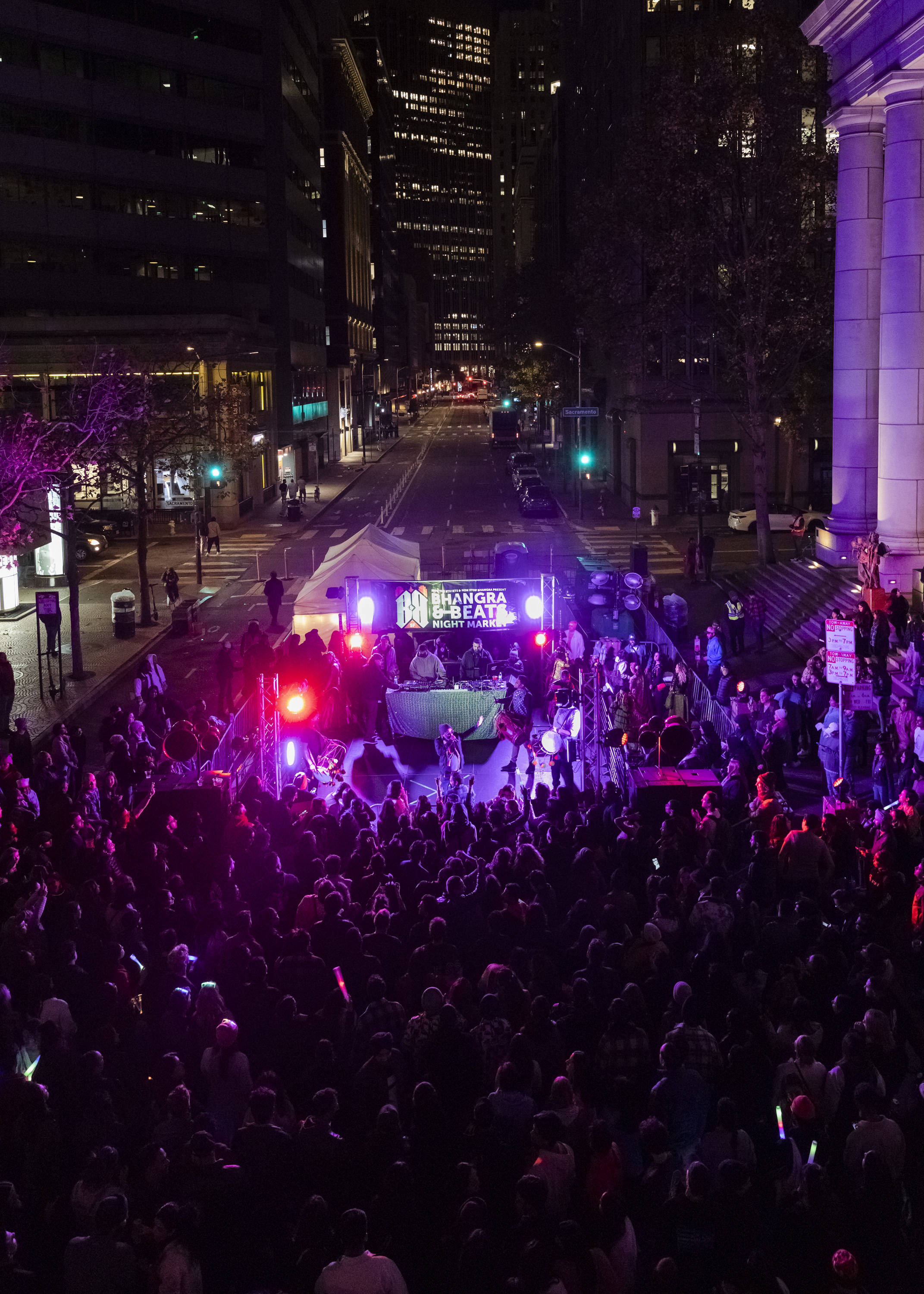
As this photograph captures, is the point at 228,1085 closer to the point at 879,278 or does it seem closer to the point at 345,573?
the point at 345,573

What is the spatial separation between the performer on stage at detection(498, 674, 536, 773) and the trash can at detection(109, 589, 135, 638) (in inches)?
642

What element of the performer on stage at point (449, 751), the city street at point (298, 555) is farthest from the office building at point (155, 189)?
the performer on stage at point (449, 751)

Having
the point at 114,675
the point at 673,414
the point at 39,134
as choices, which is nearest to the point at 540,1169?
the point at 114,675

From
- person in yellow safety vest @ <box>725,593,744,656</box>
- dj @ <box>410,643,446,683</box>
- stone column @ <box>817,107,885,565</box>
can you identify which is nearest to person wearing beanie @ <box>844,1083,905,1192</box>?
dj @ <box>410,643,446,683</box>

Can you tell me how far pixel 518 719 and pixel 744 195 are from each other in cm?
2587

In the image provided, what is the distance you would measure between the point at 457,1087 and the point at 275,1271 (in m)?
1.75

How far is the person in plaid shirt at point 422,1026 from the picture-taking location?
8.80 metres

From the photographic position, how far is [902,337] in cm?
2988

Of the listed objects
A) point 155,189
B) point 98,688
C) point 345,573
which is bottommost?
point 98,688

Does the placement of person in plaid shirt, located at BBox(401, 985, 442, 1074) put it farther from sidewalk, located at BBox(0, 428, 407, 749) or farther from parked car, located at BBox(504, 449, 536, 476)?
parked car, located at BBox(504, 449, 536, 476)

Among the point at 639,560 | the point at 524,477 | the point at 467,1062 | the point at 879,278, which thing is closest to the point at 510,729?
the point at 467,1062

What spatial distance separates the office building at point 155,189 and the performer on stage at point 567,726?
39473 mm

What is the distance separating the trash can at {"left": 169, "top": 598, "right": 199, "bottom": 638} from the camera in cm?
3494

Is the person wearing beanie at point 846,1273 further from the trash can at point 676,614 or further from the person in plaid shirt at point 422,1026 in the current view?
the trash can at point 676,614
